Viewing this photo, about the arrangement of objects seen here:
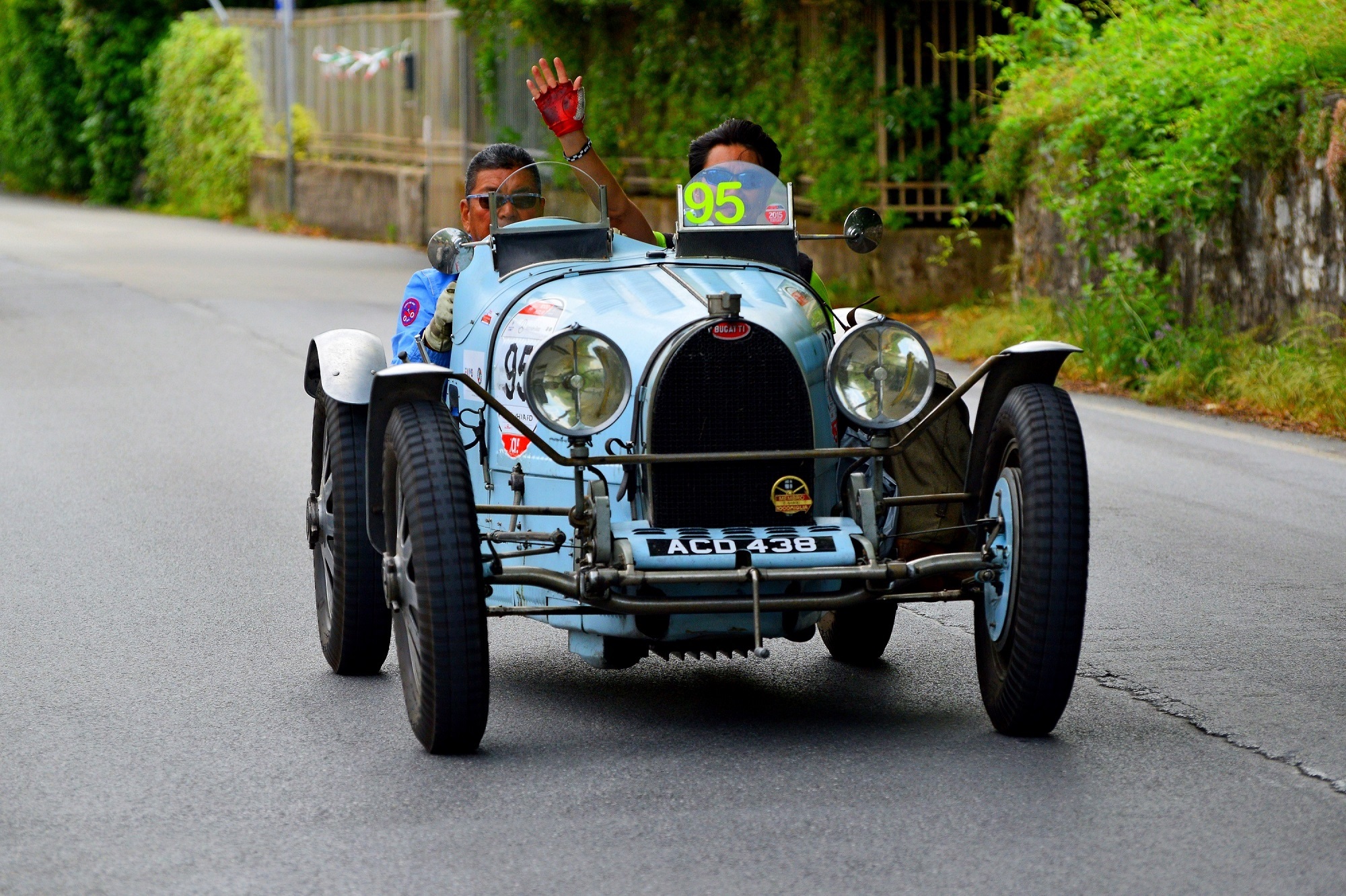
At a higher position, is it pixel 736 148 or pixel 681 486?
pixel 736 148

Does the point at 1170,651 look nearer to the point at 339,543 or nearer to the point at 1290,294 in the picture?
the point at 339,543

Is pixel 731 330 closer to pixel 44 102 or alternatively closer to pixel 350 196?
pixel 350 196

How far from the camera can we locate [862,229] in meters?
5.88

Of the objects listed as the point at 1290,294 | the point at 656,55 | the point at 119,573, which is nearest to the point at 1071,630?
the point at 119,573

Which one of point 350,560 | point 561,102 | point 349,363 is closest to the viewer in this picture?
point 350,560

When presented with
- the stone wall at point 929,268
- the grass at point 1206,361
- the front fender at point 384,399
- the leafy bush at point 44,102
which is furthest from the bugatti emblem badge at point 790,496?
the leafy bush at point 44,102

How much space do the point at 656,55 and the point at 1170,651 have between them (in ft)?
48.5

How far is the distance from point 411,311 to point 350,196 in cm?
2253

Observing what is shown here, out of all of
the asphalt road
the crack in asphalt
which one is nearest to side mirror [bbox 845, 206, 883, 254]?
the asphalt road

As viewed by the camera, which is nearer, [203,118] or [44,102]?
[203,118]

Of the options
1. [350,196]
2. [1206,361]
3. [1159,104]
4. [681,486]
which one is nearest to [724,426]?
[681,486]

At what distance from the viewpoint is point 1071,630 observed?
4.75 metres

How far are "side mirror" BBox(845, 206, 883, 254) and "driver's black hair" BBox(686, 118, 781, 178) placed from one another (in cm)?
66

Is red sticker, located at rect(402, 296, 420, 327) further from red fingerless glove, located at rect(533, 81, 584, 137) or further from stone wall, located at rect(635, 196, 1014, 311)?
stone wall, located at rect(635, 196, 1014, 311)
